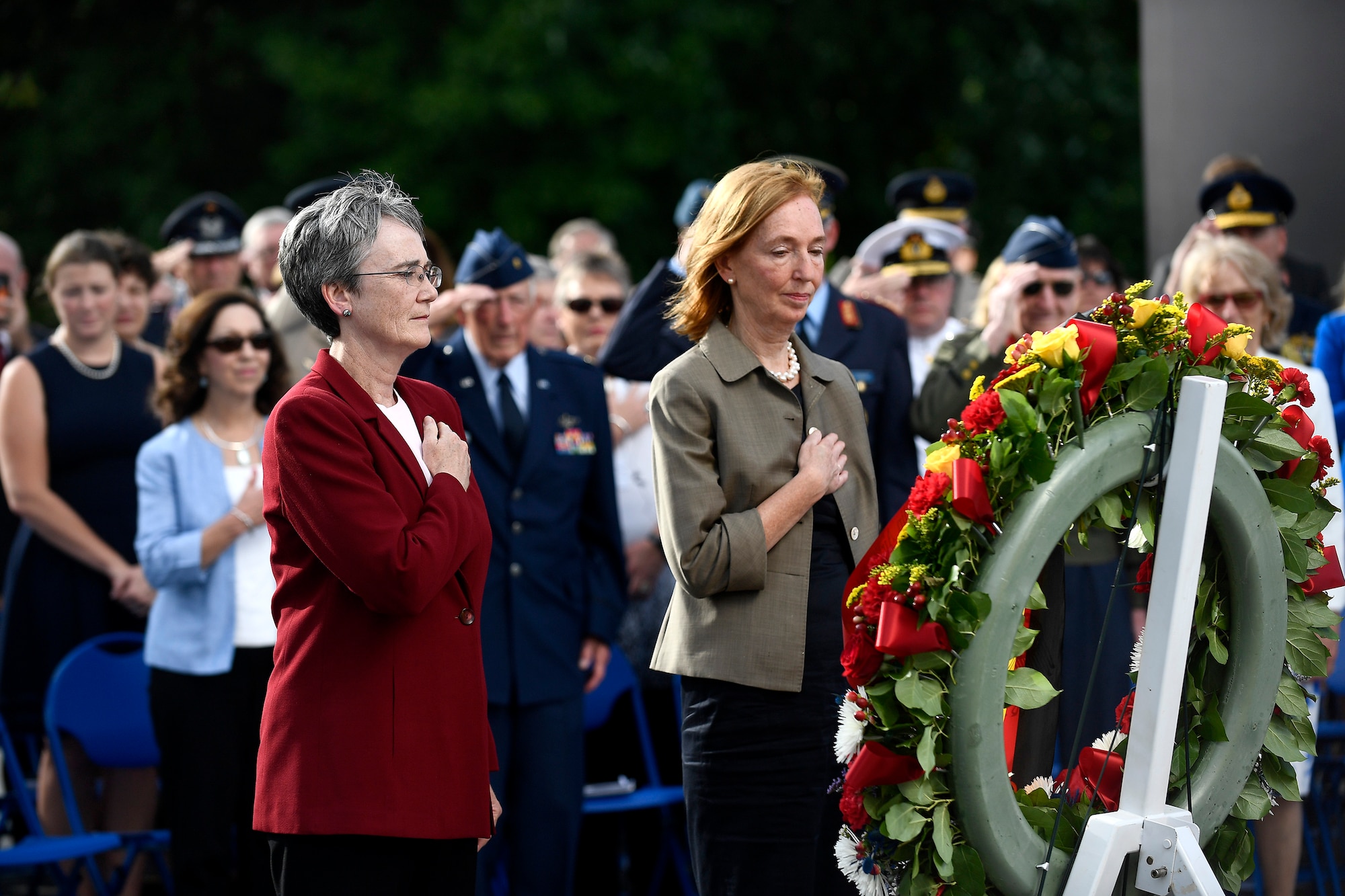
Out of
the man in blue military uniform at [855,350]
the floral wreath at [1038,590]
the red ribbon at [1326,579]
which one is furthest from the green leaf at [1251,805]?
the man in blue military uniform at [855,350]

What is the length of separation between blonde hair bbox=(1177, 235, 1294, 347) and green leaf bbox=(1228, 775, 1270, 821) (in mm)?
2149

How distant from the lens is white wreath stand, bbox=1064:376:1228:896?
2.58m

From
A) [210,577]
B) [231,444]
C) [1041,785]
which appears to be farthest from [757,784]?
[231,444]

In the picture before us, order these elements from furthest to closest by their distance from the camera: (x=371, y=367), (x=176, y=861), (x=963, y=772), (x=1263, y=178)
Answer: (x=1263, y=178)
(x=176, y=861)
(x=371, y=367)
(x=963, y=772)

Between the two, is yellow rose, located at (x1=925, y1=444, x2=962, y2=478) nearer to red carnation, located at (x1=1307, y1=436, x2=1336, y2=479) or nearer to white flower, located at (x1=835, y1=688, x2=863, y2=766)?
white flower, located at (x1=835, y1=688, x2=863, y2=766)

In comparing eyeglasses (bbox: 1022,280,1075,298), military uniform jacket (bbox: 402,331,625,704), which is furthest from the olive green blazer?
eyeglasses (bbox: 1022,280,1075,298)

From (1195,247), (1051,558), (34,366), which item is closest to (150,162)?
(34,366)

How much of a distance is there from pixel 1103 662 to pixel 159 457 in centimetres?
303

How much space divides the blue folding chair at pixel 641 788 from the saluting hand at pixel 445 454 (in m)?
2.57

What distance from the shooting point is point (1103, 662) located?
4645 millimetres

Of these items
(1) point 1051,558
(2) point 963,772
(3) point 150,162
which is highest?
(3) point 150,162

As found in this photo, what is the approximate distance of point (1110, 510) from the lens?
270 cm

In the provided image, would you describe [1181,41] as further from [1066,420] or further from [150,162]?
[150,162]

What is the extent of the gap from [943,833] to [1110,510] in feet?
2.16
